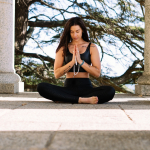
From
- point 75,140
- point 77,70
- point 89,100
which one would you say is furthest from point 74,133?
point 77,70

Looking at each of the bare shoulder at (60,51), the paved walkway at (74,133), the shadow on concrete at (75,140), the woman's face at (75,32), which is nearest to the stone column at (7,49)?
the bare shoulder at (60,51)

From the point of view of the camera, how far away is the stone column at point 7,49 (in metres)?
7.01

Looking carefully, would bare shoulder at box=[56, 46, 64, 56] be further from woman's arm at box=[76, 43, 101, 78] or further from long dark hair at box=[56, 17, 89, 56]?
woman's arm at box=[76, 43, 101, 78]

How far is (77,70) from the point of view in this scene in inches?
179

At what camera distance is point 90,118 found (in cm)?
281

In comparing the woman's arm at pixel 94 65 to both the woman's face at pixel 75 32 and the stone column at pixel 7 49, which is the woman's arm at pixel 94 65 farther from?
the stone column at pixel 7 49

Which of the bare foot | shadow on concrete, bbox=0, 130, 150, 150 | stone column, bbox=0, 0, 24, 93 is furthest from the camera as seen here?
stone column, bbox=0, 0, 24, 93

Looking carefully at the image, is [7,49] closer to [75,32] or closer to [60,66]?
[60,66]

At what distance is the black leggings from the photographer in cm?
437

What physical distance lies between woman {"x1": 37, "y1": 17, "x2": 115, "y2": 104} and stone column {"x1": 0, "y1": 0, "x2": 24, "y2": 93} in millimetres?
2782

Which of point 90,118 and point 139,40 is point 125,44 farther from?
point 90,118

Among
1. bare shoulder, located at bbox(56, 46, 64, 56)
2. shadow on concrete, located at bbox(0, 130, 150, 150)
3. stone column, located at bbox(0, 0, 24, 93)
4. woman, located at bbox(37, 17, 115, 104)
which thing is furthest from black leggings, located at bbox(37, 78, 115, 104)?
stone column, located at bbox(0, 0, 24, 93)

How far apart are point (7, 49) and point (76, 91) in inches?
131

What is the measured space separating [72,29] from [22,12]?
724 centimetres
